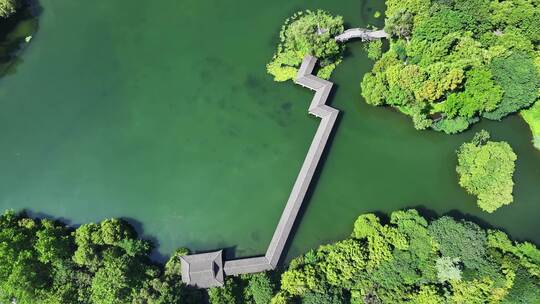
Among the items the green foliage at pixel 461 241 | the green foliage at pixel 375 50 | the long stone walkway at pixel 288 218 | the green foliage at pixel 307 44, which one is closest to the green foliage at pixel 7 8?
the green foliage at pixel 307 44

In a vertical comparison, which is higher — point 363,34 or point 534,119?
Answer: point 363,34

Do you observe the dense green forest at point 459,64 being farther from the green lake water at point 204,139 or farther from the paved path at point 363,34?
the green lake water at point 204,139

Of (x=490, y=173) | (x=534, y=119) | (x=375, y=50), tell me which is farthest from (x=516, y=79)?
(x=375, y=50)

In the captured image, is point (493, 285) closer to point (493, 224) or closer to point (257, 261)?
point (493, 224)

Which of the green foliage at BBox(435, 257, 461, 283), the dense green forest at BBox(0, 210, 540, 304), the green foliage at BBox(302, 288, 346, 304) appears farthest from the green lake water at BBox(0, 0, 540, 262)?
the green foliage at BBox(435, 257, 461, 283)

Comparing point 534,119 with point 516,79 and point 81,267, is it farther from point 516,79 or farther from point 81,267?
point 81,267

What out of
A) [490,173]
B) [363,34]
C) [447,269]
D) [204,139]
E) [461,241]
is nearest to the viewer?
[447,269]
